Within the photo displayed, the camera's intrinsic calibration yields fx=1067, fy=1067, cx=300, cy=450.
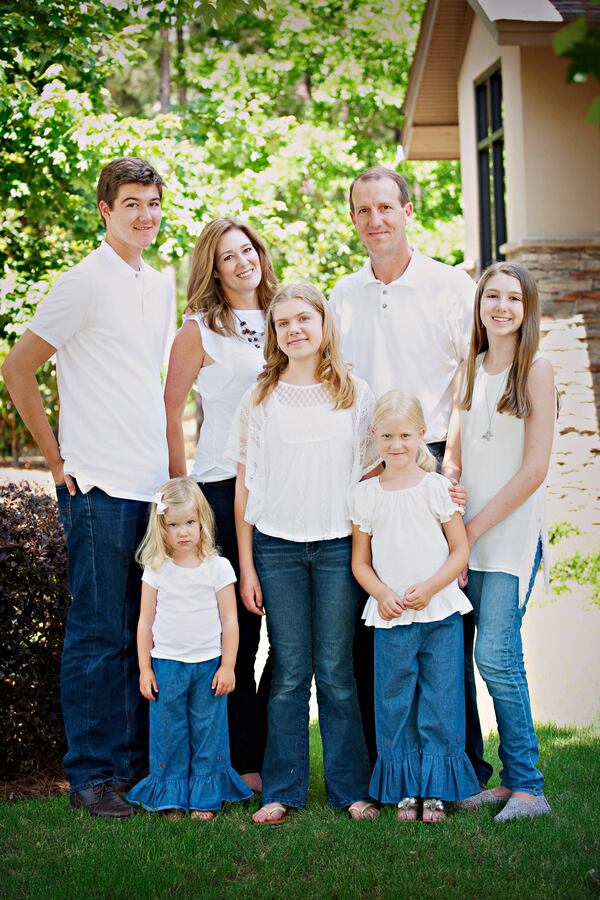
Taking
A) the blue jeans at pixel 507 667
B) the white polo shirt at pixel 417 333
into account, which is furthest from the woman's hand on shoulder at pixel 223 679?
the white polo shirt at pixel 417 333

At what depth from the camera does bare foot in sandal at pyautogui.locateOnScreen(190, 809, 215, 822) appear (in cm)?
398

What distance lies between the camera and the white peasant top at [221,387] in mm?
4168

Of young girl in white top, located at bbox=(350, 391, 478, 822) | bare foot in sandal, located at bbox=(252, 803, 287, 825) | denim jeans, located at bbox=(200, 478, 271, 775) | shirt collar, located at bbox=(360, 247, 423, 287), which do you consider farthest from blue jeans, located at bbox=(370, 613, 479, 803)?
shirt collar, located at bbox=(360, 247, 423, 287)

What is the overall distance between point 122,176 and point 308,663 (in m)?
1.97

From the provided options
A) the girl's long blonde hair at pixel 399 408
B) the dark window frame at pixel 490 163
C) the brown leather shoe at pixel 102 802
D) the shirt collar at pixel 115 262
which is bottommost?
the brown leather shoe at pixel 102 802

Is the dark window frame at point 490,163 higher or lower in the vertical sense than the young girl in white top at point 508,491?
higher

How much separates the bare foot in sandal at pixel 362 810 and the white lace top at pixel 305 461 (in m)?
1.02

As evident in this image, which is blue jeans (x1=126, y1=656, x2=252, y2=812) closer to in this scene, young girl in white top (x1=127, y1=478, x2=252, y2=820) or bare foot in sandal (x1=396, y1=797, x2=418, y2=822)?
young girl in white top (x1=127, y1=478, x2=252, y2=820)

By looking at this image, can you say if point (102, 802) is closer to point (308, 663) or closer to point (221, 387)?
point (308, 663)

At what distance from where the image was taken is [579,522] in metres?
9.89

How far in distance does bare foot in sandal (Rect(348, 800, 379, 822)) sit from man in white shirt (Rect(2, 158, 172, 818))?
33.2 inches

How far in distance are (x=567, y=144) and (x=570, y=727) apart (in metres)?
6.16

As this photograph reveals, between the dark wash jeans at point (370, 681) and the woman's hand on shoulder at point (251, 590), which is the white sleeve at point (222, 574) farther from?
the dark wash jeans at point (370, 681)

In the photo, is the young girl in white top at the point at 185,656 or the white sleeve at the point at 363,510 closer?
the white sleeve at the point at 363,510
